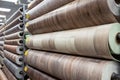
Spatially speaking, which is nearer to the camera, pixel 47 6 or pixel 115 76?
pixel 115 76

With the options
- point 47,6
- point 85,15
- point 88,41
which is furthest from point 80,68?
point 47,6

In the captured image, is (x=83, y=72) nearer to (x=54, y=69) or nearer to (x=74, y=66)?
(x=74, y=66)

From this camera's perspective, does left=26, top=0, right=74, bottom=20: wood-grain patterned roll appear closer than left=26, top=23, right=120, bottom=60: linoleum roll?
No

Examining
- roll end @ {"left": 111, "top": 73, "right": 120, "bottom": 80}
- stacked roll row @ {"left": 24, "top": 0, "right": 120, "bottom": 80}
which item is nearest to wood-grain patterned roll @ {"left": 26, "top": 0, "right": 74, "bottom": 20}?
stacked roll row @ {"left": 24, "top": 0, "right": 120, "bottom": 80}

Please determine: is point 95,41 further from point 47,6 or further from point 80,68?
point 47,6

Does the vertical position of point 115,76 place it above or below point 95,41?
below

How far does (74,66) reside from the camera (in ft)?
2.85

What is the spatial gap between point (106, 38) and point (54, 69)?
522mm

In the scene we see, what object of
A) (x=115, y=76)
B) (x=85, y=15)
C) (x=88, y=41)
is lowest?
(x=115, y=76)

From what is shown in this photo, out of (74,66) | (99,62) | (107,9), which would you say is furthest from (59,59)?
(107,9)

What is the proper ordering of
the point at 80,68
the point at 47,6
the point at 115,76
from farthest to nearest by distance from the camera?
1. the point at 47,6
2. the point at 80,68
3. the point at 115,76

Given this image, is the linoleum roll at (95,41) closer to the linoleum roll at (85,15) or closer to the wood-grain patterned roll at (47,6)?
the linoleum roll at (85,15)

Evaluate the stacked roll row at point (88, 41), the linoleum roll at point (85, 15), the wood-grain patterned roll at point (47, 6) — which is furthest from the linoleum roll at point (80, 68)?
the wood-grain patterned roll at point (47, 6)

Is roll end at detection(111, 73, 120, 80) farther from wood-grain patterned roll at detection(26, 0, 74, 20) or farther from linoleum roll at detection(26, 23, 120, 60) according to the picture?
wood-grain patterned roll at detection(26, 0, 74, 20)
